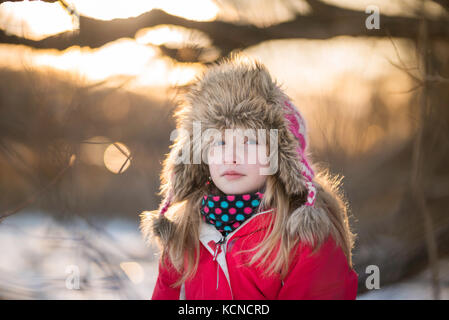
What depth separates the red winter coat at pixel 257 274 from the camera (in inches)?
42.7

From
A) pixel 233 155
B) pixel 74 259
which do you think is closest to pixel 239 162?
pixel 233 155

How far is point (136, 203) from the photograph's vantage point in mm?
2029

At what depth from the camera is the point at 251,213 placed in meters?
1.18

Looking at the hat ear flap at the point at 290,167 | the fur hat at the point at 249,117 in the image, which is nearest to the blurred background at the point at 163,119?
the fur hat at the point at 249,117

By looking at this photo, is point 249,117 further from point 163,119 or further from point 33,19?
point 33,19

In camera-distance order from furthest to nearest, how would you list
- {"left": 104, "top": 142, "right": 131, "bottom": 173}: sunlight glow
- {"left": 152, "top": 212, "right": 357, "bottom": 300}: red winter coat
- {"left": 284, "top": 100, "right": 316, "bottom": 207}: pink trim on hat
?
1. {"left": 104, "top": 142, "right": 131, "bottom": 173}: sunlight glow
2. {"left": 284, "top": 100, "right": 316, "bottom": 207}: pink trim on hat
3. {"left": 152, "top": 212, "right": 357, "bottom": 300}: red winter coat

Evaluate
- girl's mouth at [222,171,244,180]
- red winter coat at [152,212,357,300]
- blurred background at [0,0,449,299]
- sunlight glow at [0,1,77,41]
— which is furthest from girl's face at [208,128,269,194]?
sunlight glow at [0,1,77,41]

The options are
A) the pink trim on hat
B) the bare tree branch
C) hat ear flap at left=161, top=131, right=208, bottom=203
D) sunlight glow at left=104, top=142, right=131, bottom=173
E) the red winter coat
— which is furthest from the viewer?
sunlight glow at left=104, top=142, right=131, bottom=173

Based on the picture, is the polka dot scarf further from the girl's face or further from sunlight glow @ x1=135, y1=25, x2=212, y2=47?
sunlight glow @ x1=135, y1=25, x2=212, y2=47

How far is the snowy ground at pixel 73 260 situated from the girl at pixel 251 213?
763 mm

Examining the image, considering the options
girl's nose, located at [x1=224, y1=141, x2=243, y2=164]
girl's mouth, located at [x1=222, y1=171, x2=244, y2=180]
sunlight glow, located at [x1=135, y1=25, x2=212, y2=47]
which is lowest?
girl's mouth, located at [x1=222, y1=171, x2=244, y2=180]

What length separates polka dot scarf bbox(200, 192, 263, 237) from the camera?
1.17m

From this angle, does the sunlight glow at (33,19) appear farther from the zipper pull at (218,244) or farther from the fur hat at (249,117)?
the zipper pull at (218,244)

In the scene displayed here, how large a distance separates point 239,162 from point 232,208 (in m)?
0.14
